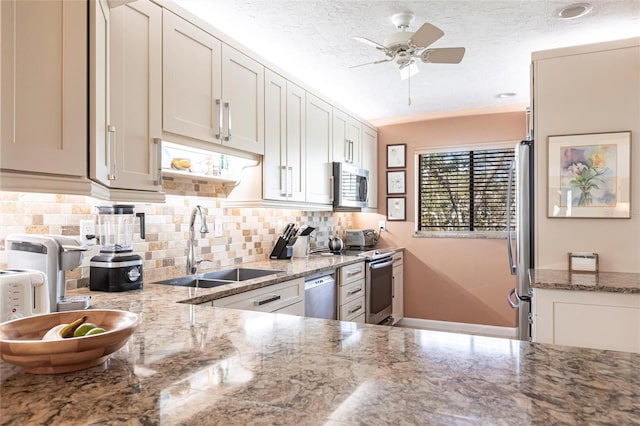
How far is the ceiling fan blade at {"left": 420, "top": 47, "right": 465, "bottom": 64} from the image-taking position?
236 centimetres


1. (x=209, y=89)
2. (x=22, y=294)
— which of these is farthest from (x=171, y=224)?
(x=22, y=294)

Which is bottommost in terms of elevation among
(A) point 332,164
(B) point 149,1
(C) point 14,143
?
(C) point 14,143

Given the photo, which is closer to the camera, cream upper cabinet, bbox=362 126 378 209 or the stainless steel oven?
the stainless steel oven

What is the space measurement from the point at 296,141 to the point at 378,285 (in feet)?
5.41

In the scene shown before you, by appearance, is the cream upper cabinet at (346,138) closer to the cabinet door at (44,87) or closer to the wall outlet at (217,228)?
the wall outlet at (217,228)

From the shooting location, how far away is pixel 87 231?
1999mm

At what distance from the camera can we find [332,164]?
3945mm

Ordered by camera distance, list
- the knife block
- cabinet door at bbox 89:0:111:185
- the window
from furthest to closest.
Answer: the window
the knife block
cabinet door at bbox 89:0:111:185

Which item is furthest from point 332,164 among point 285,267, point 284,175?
point 285,267

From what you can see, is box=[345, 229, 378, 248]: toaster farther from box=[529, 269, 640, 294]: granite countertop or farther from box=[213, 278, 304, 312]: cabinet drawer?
box=[529, 269, 640, 294]: granite countertop

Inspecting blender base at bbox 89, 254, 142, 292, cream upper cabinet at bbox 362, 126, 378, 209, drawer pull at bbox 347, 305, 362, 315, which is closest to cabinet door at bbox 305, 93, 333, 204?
cream upper cabinet at bbox 362, 126, 378, 209

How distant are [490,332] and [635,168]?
2560 mm

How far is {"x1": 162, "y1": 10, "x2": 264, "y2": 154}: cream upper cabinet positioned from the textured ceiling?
220mm

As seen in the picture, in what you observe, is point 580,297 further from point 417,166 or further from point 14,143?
point 417,166
